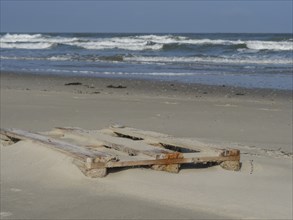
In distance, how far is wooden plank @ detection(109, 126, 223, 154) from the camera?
5176mm

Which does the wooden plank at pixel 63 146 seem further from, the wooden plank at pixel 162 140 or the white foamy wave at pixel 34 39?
the white foamy wave at pixel 34 39

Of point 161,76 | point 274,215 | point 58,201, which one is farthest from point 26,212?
point 161,76

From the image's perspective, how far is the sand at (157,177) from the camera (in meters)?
3.94

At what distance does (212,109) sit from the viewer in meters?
10.3

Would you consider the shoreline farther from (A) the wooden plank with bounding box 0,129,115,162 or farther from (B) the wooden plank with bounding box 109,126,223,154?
(A) the wooden plank with bounding box 0,129,115,162

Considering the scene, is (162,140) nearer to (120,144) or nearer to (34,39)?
(120,144)

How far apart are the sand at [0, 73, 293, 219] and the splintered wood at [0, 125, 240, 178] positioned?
8 cm

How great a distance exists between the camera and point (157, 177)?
15.0 ft

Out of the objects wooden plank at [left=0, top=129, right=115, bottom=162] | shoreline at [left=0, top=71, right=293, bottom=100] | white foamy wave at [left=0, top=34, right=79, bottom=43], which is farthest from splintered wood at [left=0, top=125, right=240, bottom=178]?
white foamy wave at [left=0, top=34, right=79, bottom=43]

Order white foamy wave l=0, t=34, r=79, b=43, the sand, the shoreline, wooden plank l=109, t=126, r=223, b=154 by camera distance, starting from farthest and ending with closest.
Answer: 1. white foamy wave l=0, t=34, r=79, b=43
2. the shoreline
3. wooden plank l=109, t=126, r=223, b=154
4. the sand

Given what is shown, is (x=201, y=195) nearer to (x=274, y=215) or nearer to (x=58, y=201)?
(x=274, y=215)

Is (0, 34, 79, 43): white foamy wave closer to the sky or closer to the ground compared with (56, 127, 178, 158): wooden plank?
closer to the sky

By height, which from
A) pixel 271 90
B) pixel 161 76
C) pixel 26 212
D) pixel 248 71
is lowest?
pixel 26 212

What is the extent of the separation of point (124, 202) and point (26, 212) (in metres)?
0.67
